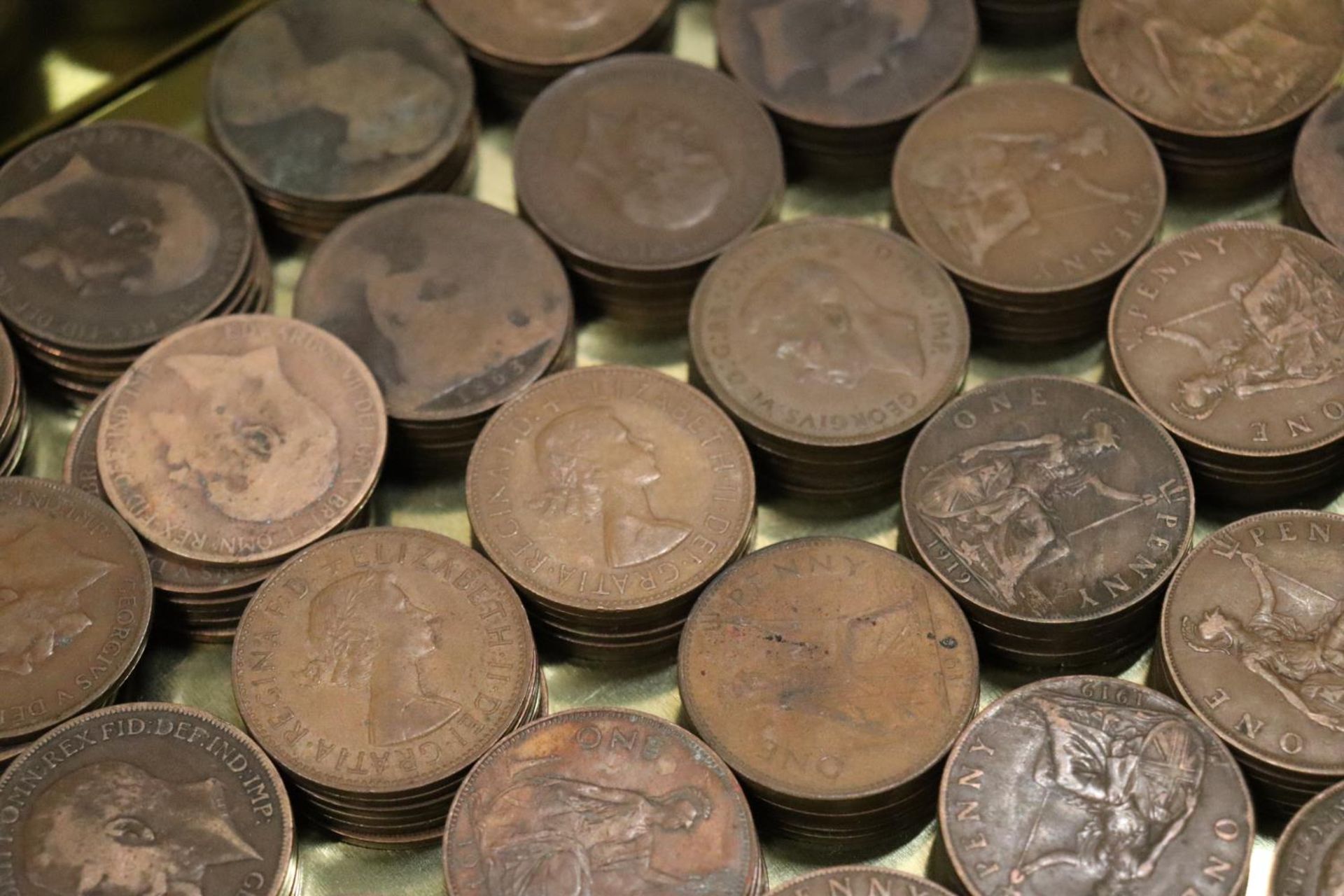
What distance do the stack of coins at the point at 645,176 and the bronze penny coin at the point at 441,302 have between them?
0.38 feet

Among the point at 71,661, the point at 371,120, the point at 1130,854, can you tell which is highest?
the point at 371,120

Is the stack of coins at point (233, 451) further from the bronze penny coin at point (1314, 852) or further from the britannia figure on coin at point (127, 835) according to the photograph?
the bronze penny coin at point (1314, 852)

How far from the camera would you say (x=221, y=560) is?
4.11 metres

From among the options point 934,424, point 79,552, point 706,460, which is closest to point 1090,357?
point 934,424

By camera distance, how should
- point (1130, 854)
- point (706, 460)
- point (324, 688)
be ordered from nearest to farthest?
point (1130, 854) < point (324, 688) < point (706, 460)

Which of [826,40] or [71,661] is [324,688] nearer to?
[71,661]

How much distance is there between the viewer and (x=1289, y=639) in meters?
3.92

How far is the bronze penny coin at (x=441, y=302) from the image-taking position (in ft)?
14.3

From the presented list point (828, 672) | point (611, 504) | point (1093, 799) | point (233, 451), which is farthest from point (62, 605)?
point (1093, 799)

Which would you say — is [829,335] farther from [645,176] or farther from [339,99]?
[339,99]

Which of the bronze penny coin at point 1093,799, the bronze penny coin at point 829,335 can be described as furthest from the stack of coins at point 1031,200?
the bronze penny coin at point 1093,799

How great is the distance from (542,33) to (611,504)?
51.8 inches

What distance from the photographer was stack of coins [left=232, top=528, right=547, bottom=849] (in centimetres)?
391

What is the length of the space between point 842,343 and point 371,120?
4.20ft
